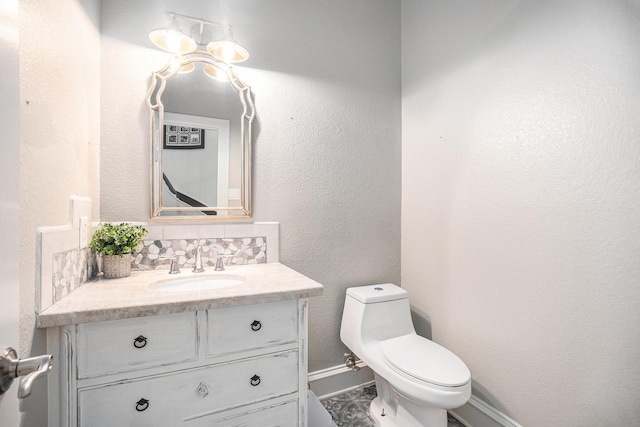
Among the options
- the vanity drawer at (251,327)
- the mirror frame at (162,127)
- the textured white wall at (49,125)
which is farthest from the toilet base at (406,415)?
the textured white wall at (49,125)

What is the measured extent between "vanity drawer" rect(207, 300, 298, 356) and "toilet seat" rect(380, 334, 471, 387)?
1.88 ft

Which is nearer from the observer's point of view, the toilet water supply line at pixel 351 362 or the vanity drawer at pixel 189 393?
the vanity drawer at pixel 189 393

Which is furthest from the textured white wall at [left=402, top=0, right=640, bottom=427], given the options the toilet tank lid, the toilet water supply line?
the toilet water supply line

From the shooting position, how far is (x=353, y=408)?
→ 6.05ft

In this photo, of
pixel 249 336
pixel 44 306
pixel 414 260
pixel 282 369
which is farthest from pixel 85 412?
pixel 414 260

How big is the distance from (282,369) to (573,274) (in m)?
1.25

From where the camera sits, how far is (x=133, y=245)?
1359 mm

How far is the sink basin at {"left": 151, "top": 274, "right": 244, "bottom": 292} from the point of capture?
141cm

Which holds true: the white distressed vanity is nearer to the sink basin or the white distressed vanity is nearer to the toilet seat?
the sink basin

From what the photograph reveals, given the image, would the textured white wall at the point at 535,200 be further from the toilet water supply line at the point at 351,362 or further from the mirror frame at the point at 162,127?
the mirror frame at the point at 162,127

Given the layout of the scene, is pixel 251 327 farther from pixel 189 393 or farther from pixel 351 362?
pixel 351 362

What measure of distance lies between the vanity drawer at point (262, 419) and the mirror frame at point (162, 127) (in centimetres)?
92

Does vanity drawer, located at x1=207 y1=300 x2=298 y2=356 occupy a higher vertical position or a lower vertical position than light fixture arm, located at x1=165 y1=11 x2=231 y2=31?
lower

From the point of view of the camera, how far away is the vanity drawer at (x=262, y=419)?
111 cm
